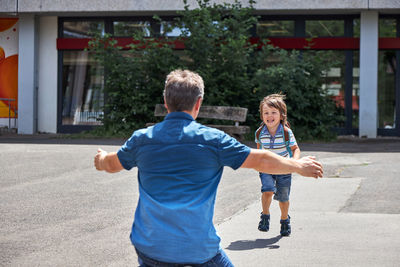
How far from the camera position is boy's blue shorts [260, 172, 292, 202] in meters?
5.80

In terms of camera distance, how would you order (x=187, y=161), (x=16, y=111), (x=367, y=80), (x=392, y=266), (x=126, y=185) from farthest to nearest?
(x=16, y=111), (x=367, y=80), (x=126, y=185), (x=392, y=266), (x=187, y=161)

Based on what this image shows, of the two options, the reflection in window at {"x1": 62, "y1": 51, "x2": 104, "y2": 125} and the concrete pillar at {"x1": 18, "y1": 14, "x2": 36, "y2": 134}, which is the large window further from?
the concrete pillar at {"x1": 18, "y1": 14, "x2": 36, "y2": 134}

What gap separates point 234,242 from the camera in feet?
18.3

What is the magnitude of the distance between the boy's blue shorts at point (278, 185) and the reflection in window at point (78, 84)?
50.5ft

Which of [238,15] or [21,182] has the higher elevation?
[238,15]

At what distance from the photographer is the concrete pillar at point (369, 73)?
18.7 m

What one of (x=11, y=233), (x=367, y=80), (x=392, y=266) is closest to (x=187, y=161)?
(x=392, y=266)

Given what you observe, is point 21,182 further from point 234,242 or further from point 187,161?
point 187,161

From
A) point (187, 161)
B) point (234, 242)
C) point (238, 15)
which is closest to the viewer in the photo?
point (187, 161)

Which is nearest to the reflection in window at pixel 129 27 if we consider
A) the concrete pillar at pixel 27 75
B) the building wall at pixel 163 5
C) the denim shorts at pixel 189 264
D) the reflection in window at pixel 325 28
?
the building wall at pixel 163 5

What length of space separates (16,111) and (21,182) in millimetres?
12129

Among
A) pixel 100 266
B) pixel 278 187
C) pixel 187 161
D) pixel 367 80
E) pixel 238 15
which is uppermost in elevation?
pixel 238 15

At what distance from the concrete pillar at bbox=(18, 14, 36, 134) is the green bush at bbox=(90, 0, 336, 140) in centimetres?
351

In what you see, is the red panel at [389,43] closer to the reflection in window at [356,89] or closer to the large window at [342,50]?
the large window at [342,50]
